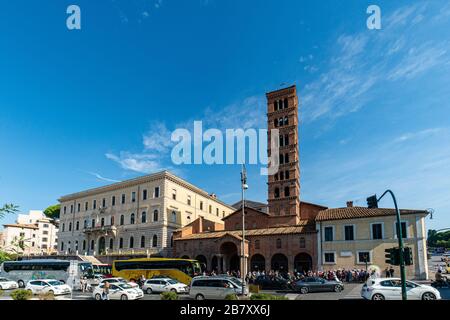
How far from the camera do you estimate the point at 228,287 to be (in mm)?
23125

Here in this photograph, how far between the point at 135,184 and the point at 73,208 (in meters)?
17.3

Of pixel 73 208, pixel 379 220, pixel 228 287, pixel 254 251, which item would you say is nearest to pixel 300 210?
pixel 254 251

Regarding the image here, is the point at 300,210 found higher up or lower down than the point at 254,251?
higher up

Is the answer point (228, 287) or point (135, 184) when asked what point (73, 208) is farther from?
point (228, 287)

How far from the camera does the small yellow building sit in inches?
1372

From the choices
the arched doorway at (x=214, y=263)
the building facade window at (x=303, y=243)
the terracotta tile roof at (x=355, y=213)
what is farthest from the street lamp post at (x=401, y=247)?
the arched doorway at (x=214, y=263)

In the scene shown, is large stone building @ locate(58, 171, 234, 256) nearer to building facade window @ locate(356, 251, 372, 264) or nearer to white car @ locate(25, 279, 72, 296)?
white car @ locate(25, 279, 72, 296)

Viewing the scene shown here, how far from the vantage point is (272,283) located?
3000cm

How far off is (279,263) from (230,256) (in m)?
6.85

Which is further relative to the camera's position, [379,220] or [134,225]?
[134,225]

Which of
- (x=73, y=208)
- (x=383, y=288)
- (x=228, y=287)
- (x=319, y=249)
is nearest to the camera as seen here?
(x=383, y=288)

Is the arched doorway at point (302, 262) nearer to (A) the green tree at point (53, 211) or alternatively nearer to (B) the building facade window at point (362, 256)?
(B) the building facade window at point (362, 256)

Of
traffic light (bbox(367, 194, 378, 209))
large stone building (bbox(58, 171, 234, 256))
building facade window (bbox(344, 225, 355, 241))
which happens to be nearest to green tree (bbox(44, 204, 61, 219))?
large stone building (bbox(58, 171, 234, 256))
